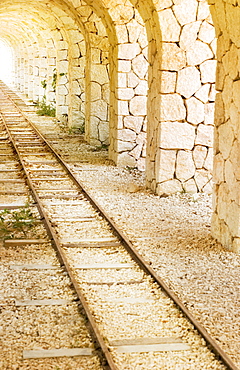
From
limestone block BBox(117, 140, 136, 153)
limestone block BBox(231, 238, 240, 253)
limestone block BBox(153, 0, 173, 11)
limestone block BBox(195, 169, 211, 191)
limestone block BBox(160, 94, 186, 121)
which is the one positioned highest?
limestone block BBox(153, 0, 173, 11)

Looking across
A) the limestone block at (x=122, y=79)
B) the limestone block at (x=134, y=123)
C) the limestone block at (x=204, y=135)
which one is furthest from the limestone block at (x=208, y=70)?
the limestone block at (x=134, y=123)

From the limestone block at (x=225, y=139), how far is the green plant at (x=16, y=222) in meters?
2.38

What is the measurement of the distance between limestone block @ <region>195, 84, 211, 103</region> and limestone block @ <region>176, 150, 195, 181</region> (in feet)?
2.69

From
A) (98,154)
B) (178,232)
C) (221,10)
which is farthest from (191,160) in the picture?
(98,154)

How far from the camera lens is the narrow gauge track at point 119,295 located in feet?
13.1

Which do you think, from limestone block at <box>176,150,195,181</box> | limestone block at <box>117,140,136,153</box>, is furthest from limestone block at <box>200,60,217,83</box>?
limestone block at <box>117,140,136,153</box>

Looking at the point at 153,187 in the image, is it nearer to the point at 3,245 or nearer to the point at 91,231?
the point at 91,231

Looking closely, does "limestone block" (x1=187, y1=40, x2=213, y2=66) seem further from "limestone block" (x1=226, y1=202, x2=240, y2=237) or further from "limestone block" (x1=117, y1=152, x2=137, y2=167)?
"limestone block" (x1=117, y1=152, x2=137, y2=167)

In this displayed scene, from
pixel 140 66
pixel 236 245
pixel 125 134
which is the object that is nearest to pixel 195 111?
pixel 140 66

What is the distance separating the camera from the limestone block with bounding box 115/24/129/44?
10.6m

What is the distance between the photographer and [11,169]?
10.9 meters

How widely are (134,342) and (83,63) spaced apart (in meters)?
13.0

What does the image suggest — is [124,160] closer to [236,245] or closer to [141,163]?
[141,163]

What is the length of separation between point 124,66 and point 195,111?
2630mm
